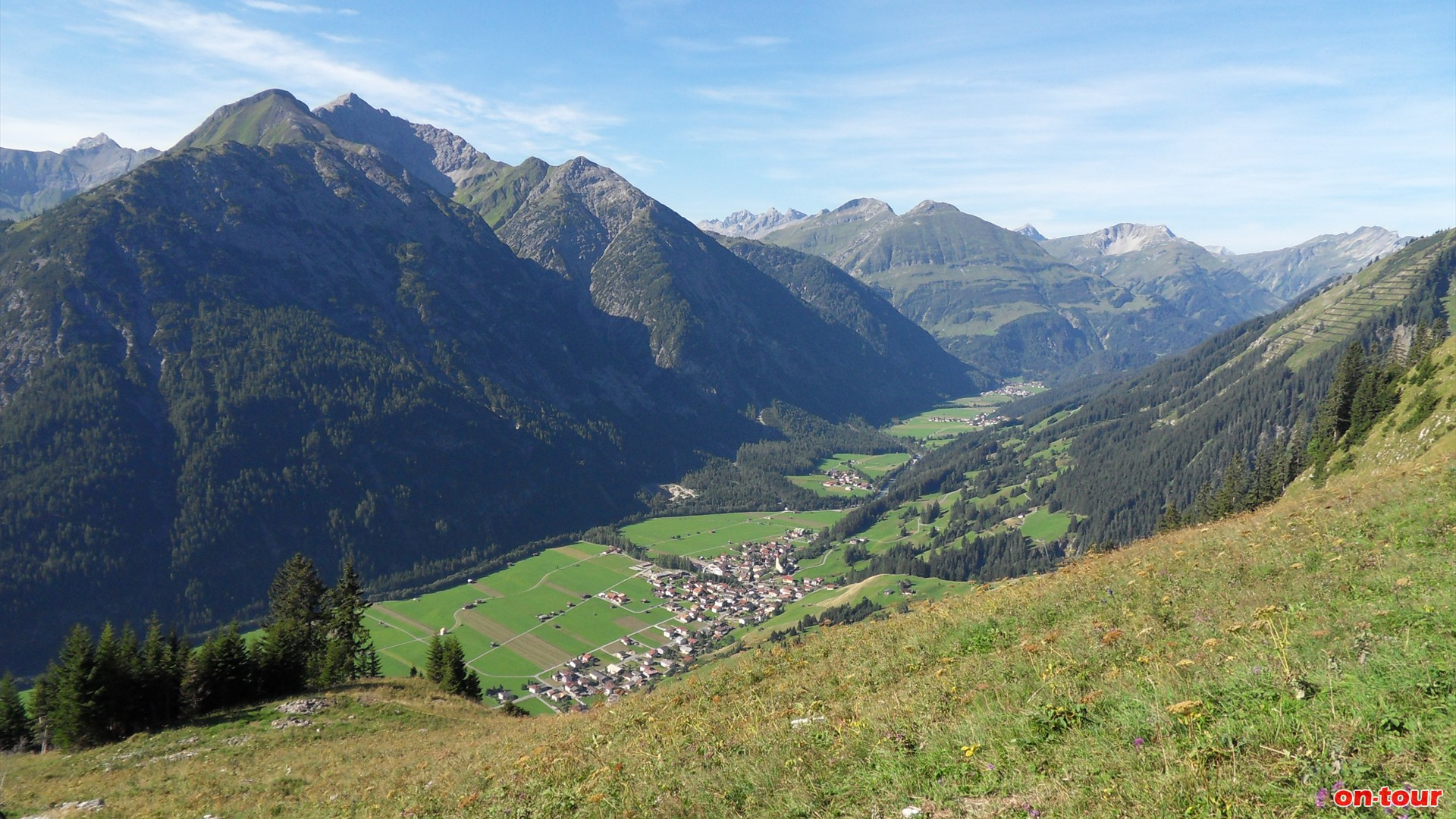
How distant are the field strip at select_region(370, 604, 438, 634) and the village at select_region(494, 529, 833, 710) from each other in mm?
38667

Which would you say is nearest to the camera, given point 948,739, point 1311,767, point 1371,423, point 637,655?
point 1311,767

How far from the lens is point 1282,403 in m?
194

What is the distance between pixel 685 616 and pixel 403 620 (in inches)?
2561

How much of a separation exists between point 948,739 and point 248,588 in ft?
700

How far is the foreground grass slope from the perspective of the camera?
25.0ft

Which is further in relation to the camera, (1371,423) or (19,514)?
(19,514)

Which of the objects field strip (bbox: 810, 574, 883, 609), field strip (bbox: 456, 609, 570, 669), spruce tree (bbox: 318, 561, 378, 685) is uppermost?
spruce tree (bbox: 318, 561, 378, 685)

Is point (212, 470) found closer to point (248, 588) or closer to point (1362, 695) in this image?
point (248, 588)

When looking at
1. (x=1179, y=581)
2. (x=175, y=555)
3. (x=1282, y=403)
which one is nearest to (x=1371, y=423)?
(x=1179, y=581)

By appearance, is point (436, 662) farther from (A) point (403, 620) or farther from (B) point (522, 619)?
(A) point (403, 620)

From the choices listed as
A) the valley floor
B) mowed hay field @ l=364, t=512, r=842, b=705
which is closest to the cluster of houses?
mowed hay field @ l=364, t=512, r=842, b=705

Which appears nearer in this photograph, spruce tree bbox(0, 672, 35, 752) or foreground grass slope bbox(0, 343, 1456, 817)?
foreground grass slope bbox(0, 343, 1456, 817)

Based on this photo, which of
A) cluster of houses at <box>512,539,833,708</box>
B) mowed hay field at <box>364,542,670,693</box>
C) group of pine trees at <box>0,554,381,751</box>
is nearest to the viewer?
group of pine trees at <box>0,554,381,751</box>

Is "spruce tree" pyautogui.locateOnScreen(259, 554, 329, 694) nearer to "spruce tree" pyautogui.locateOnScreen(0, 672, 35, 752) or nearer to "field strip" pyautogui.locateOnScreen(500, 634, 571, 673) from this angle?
"spruce tree" pyautogui.locateOnScreen(0, 672, 35, 752)
